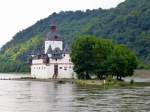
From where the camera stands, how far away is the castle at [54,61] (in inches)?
6211

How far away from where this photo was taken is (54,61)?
526ft

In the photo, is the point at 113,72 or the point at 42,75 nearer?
the point at 113,72

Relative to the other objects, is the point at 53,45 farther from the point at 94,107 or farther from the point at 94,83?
the point at 94,107

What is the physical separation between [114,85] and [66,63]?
166 ft

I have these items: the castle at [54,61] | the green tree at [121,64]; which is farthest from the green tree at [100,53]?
the castle at [54,61]

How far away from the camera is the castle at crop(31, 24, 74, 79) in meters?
158

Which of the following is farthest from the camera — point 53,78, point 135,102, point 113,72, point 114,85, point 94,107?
point 53,78

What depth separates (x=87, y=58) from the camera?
13312 cm

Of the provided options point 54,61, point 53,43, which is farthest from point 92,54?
point 53,43

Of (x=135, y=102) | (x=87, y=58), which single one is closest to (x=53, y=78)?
(x=87, y=58)

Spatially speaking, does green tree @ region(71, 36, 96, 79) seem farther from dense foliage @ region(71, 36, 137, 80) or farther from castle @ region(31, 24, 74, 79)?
castle @ region(31, 24, 74, 79)

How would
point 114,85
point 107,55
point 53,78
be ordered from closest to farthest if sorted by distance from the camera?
1. point 114,85
2. point 107,55
3. point 53,78

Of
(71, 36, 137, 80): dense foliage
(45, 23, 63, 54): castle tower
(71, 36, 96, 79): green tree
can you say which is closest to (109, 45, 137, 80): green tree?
(71, 36, 137, 80): dense foliage

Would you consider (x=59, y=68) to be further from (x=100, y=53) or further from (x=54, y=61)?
(x=100, y=53)
